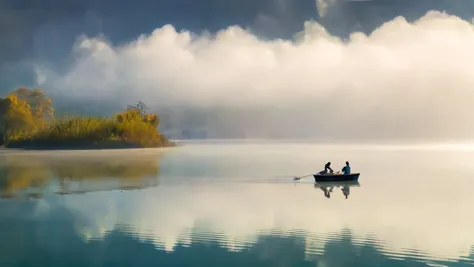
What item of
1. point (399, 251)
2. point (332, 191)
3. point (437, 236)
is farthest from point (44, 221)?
point (332, 191)

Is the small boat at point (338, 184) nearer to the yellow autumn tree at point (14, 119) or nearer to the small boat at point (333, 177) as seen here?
the small boat at point (333, 177)

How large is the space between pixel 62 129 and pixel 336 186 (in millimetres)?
20776

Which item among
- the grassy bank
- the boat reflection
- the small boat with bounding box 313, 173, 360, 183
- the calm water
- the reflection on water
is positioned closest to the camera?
the calm water

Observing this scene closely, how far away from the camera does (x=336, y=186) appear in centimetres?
1107

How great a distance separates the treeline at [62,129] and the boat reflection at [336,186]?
64.4ft

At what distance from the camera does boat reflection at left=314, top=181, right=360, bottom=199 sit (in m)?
9.96

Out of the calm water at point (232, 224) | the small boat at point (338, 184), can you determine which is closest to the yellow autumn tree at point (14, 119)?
the calm water at point (232, 224)

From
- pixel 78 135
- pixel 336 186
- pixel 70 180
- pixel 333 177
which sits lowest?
pixel 70 180

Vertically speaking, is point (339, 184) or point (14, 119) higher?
point (14, 119)

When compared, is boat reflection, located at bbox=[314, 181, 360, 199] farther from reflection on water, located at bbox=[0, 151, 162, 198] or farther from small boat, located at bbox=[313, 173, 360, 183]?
reflection on water, located at bbox=[0, 151, 162, 198]

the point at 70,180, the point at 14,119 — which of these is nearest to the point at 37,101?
the point at 14,119

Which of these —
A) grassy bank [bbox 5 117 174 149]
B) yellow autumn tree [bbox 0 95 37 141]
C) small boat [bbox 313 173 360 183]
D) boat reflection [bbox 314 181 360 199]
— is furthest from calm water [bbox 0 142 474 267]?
yellow autumn tree [bbox 0 95 37 141]

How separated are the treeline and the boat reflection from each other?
1962cm

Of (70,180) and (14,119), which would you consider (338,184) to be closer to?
(70,180)
